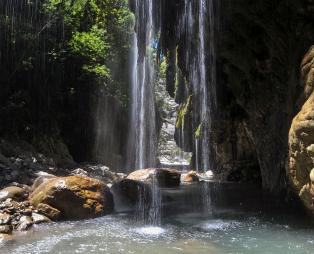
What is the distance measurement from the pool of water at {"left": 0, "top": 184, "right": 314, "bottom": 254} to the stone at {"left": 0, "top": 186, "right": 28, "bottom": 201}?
1.78m

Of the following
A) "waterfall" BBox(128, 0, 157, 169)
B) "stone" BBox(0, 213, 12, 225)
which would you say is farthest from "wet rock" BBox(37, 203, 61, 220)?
"waterfall" BBox(128, 0, 157, 169)

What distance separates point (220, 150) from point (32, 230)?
22.0 m

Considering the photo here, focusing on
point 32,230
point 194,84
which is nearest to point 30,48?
point 194,84

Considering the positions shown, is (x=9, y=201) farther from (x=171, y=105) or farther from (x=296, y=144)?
(x=171, y=105)

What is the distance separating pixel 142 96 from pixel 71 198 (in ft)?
81.1

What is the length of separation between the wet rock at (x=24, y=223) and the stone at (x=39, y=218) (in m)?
0.15

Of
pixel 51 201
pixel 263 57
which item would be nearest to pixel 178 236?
pixel 51 201

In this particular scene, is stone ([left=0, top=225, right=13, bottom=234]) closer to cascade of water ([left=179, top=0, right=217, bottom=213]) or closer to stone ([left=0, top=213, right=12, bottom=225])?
stone ([left=0, top=213, right=12, bottom=225])

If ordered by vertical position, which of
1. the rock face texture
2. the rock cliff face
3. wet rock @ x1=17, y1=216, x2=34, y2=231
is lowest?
wet rock @ x1=17, y1=216, x2=34, y2=231

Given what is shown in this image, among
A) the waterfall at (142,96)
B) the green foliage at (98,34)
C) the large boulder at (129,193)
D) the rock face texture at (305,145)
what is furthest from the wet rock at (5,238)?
the green foliage at (98,34)

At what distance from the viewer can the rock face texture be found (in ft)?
31.9

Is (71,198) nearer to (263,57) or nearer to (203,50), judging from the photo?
(263,57)

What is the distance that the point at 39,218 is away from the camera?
12.5 m

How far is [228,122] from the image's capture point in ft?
93.0
